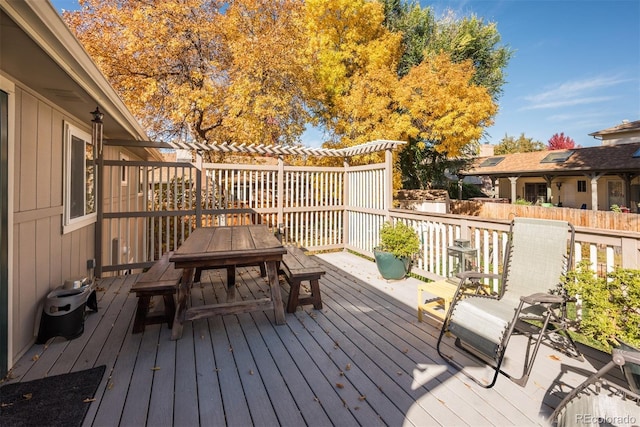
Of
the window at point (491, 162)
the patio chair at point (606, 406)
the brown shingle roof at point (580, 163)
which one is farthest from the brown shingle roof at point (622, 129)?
the patio chair at point (606, 406)

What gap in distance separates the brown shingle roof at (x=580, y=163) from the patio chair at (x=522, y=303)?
14124mm

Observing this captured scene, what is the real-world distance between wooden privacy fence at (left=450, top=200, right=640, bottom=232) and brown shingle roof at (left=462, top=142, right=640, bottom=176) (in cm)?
338

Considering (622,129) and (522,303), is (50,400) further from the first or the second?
(622,129)

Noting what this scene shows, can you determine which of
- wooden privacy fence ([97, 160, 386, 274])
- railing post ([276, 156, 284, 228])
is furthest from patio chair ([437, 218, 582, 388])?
railing post ([276, 156, 284, 228])

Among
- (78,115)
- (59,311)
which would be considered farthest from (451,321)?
(78,115)

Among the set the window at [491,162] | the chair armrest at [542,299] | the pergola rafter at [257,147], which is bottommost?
the chair armrest at [542,299]

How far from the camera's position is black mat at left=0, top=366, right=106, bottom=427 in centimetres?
168

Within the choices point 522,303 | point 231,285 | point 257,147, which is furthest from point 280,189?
point 522,303

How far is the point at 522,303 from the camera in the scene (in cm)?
204

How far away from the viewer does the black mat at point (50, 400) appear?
5.53 ft

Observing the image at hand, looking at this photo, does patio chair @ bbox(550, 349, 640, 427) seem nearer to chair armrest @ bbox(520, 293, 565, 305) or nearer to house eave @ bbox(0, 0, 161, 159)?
chair armrest @ bbox(520, 293, 565, 305)

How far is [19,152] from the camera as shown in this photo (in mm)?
2371

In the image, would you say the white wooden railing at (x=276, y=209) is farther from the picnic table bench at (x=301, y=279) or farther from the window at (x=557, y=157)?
the window at (x=557, y=157)

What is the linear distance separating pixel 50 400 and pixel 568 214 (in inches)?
573
